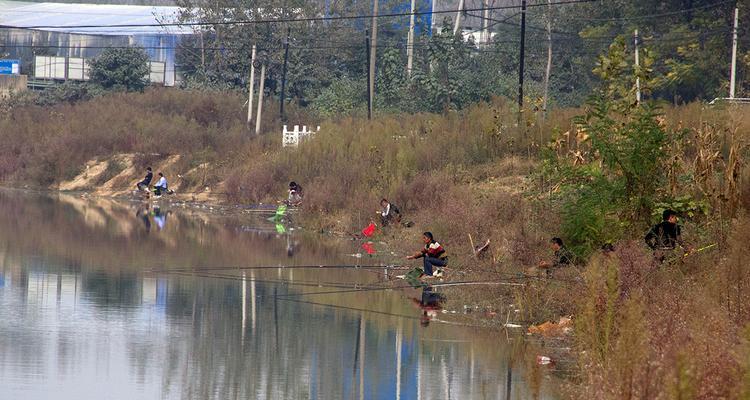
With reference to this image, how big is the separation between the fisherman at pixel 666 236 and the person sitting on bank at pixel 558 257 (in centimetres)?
156

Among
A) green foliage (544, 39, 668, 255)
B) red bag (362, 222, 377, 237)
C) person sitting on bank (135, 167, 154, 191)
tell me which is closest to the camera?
green foliage (544, 39, 668, 255)

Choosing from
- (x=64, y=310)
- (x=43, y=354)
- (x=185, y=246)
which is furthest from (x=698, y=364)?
(x=185, y=246)

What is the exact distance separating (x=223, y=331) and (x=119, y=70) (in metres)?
54.4

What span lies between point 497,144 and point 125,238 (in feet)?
34.3

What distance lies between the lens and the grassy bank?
38.8 feet

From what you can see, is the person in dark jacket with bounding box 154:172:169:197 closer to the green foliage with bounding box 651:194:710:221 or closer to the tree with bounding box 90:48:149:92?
the tree with bounding box 90:48:149:92

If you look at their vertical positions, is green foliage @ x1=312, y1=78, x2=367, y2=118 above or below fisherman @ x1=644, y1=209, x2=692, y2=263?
above

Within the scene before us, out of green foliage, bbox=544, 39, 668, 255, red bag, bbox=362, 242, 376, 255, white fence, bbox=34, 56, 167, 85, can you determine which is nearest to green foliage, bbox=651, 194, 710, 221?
green foliage, bbox=544, 39, 668, 255

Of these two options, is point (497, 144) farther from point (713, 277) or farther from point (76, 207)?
point (713, 277)

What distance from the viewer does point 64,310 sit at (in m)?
20.9

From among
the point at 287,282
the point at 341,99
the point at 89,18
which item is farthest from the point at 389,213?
the point at 89,18

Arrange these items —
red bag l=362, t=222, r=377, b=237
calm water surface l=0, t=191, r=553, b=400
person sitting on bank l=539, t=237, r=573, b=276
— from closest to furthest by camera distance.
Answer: calm water surface l=0, t=191, r=553, b=400 → person sitting on bank l=539, t=237, r=573, b=276 → red bag l=362, t=222, r=377, b=237

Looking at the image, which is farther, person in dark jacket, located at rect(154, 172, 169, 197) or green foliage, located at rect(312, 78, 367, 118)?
green foliage, located at rect(312, 78, 367, 118)

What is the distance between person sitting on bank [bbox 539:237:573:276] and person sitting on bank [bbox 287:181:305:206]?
2082 centimetres
